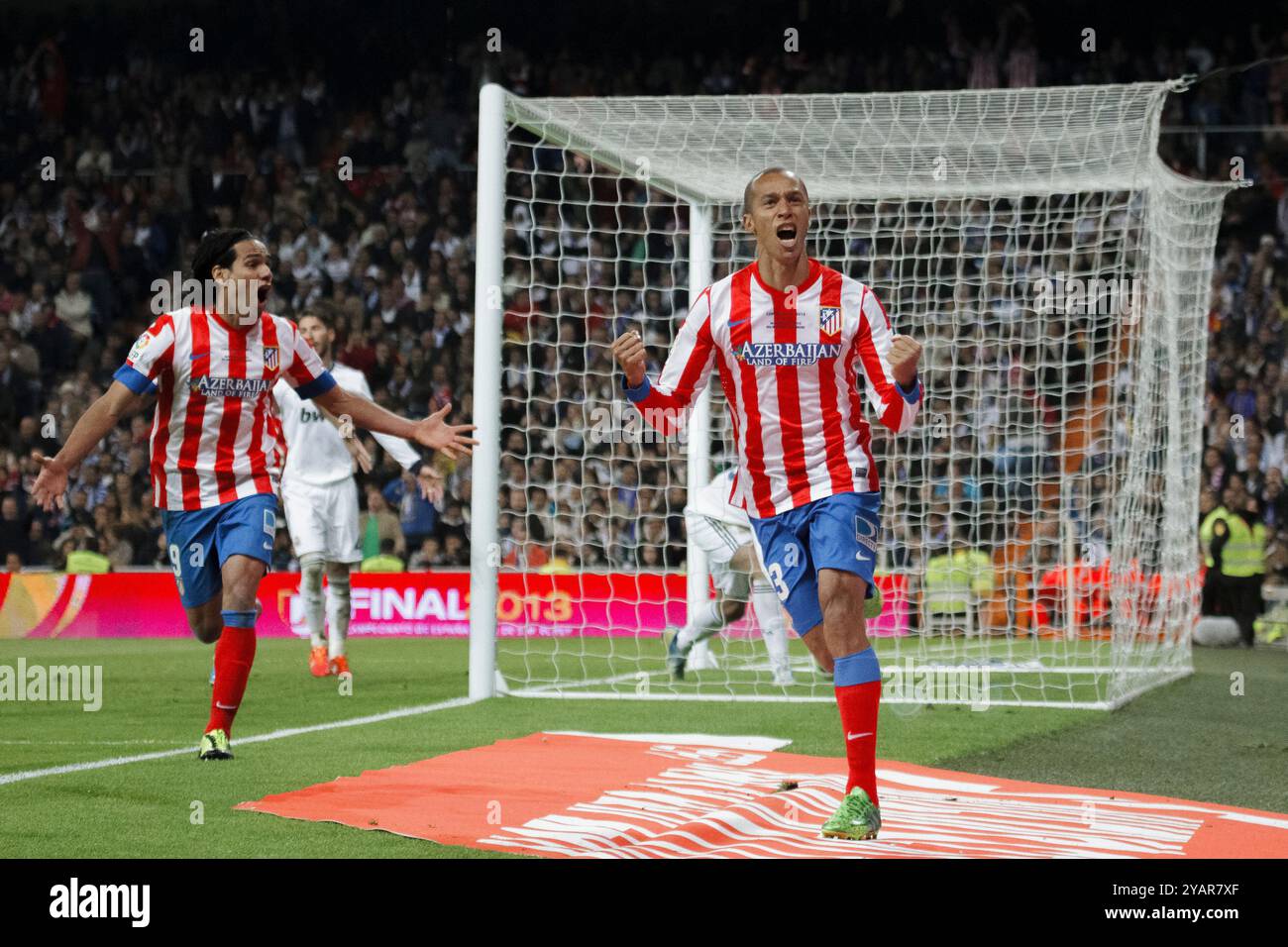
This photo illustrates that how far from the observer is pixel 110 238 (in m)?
18.7

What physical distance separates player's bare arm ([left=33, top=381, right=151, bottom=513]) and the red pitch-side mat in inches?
55.1

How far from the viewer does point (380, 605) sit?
1457 cm

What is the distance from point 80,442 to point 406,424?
1183 mm

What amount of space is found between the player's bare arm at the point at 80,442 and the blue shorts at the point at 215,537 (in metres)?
0.45

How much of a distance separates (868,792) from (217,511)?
280cm

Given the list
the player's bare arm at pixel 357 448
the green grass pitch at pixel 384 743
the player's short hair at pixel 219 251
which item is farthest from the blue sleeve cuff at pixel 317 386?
the player's bare arm at pixel 357 448

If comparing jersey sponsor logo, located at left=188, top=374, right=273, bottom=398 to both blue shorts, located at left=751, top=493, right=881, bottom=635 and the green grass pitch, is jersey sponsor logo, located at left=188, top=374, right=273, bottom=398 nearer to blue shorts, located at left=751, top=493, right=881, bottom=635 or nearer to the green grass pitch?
the green grass pitch

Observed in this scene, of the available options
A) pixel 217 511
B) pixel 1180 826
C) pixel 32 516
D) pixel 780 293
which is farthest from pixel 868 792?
pixel 32 516

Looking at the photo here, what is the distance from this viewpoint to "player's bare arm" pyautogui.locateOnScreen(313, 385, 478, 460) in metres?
5.52

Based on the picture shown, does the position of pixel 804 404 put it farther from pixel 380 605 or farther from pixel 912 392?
pixel 380 605

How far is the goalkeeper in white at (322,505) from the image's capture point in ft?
31.9

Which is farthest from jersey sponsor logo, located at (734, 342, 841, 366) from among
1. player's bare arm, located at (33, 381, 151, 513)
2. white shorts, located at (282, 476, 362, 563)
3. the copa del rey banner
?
the copa del rey banner

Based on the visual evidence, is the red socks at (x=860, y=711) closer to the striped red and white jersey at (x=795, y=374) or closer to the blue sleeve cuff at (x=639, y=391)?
the striped red and white jersey at (x=795, y=374)

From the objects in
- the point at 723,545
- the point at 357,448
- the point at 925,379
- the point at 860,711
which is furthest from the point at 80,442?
the point at 925,379
